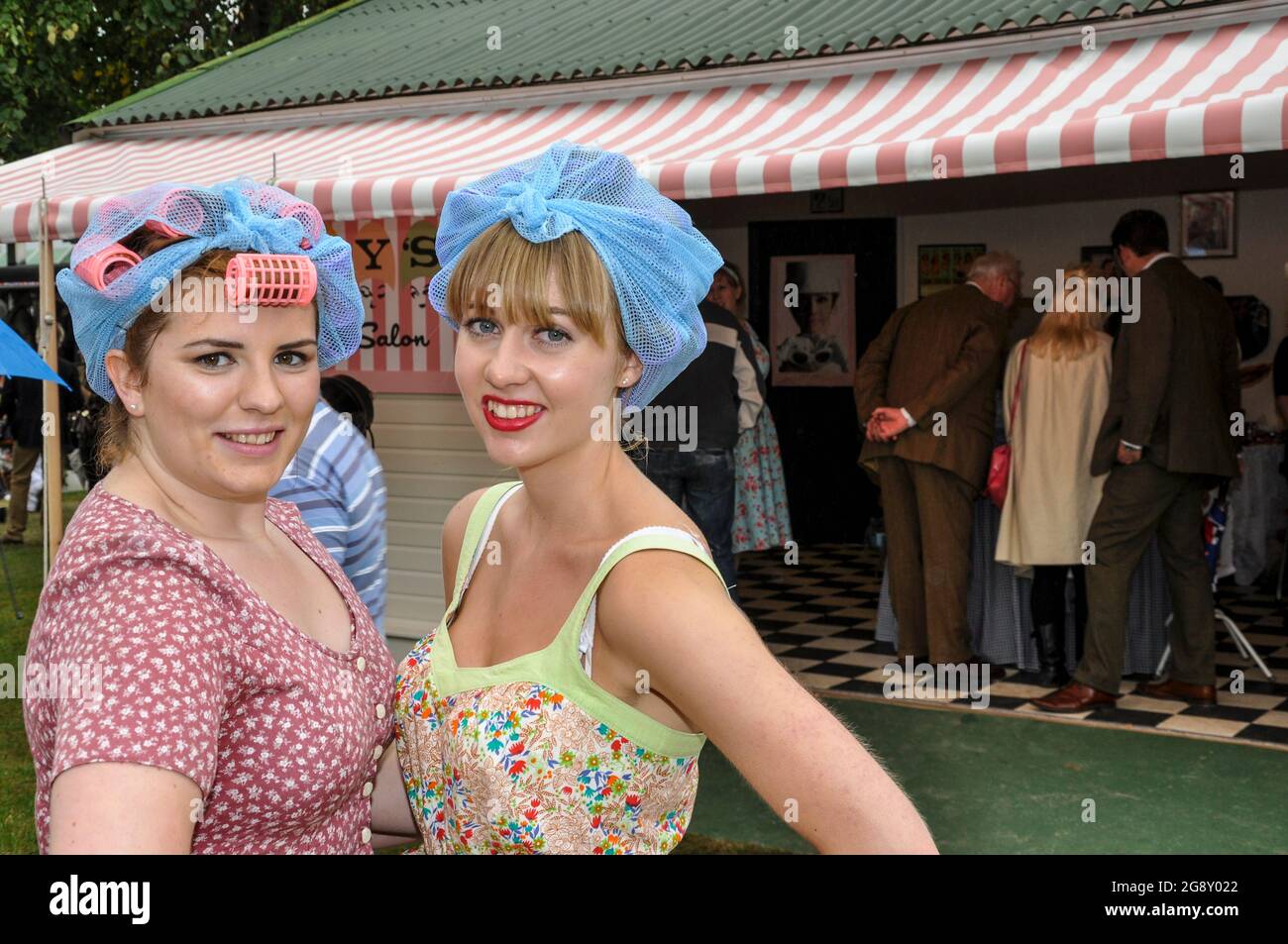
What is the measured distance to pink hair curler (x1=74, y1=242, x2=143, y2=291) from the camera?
1.68 meters

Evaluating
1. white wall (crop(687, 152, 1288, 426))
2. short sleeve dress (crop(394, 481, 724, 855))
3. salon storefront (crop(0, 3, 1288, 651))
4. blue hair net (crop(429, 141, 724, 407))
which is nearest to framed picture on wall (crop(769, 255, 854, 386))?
salon storefront (crop(0, 3, 1288, 651))

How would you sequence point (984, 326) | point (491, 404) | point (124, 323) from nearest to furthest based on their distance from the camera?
point (124, 323) → point (491, 404) → point (984, 326)

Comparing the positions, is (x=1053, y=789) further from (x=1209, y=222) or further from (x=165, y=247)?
(x=1209, y=222)

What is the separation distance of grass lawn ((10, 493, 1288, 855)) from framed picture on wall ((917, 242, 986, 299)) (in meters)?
5.19

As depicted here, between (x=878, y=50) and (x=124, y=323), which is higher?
(x=878, y=50)

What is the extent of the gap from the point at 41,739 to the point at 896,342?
6.09 m

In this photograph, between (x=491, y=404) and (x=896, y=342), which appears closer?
(x=491, y=404)

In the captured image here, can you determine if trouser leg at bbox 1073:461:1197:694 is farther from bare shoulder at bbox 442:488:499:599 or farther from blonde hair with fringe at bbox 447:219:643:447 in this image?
blonde hair with fringe at bbox 447:219:643:447

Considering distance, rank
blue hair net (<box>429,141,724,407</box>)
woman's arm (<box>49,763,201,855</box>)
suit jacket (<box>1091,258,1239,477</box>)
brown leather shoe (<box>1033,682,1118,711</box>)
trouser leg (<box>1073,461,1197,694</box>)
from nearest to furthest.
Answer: woman's arm (<box>49,763,201,855</box>) → blue hair net (<box>429,141,724,407</box>) → suit jacket (<box>1091,258,1239,477</box>) → trouser leg (<box>1073,461,1197,694</box>) → brown leather shoe (<box>1033,682,1118,711</box>)

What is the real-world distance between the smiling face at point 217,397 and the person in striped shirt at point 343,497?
47.4 inches

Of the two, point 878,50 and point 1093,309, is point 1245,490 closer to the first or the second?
point 1093,309

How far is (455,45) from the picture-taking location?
9.05 m

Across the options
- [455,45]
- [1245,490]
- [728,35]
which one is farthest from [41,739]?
[1245,490]

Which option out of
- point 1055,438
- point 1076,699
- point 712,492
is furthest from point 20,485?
point 1076,699
